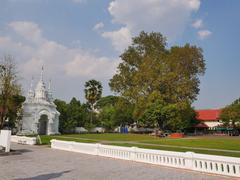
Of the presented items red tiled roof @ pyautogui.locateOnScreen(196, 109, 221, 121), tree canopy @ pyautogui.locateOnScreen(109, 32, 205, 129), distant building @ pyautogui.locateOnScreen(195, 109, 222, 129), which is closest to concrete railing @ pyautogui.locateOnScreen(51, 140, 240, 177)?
tree canopy @ pyautogui.locateOnScreen(109, 32, 205, 129)

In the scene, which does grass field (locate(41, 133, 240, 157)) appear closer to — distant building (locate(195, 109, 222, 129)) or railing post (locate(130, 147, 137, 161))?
railing post (locate(130, 147, 137, 161))

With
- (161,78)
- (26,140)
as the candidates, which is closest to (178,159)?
(26,140)

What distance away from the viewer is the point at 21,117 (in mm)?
53000

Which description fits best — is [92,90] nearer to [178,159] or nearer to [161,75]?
[161,75]

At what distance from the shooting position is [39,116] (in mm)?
52594

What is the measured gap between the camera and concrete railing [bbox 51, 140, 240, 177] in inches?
349

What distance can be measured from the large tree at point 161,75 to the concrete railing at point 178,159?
2901 centimetres

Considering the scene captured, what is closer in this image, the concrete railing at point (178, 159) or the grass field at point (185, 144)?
the concrete railing at point (178, 159)

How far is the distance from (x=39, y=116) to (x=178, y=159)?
45.7m

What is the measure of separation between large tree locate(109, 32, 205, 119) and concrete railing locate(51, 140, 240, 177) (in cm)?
2901

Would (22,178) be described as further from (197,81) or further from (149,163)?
(197,81)

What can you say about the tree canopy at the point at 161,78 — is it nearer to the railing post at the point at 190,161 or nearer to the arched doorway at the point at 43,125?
the arched doorway at the point at 43,125

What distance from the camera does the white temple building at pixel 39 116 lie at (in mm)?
51469

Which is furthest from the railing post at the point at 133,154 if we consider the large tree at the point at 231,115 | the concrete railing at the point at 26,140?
the large tree at the point at 231,115
